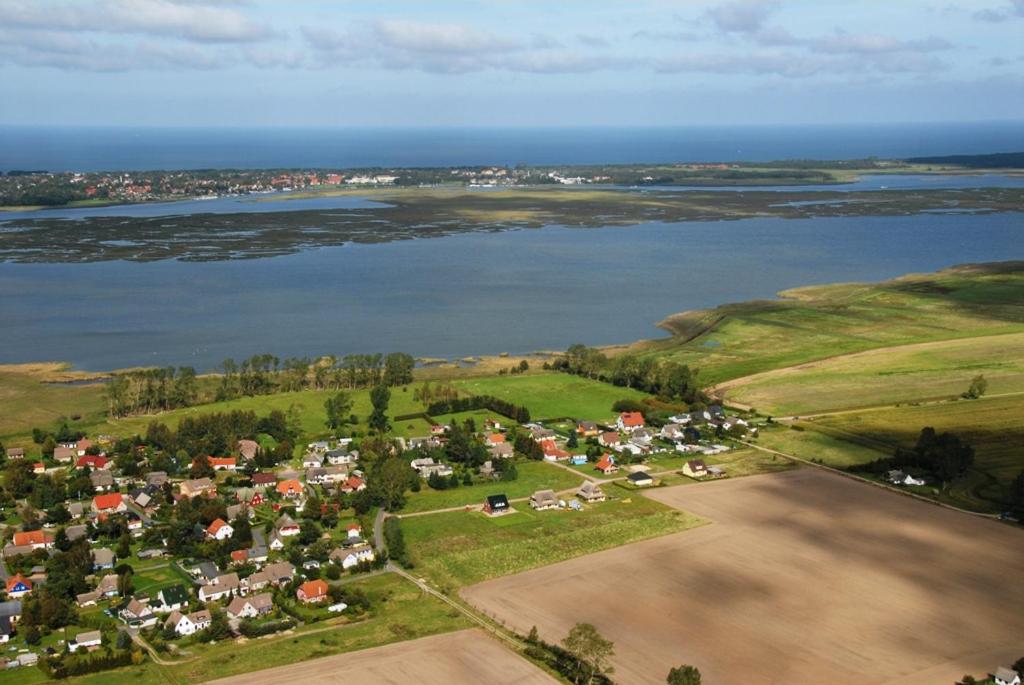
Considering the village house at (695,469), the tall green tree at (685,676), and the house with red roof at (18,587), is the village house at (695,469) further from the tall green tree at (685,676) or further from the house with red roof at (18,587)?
the house with red roof at (18,587)

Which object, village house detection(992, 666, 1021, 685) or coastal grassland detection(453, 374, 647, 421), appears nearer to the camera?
village house detection(992, 666, 1021, 685)

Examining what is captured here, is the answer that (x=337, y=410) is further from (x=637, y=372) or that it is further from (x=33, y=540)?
(x=33, y=540)

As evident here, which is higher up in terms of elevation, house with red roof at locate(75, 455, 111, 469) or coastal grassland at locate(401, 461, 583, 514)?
house with red roof at locate(75, 455, 111, 469)

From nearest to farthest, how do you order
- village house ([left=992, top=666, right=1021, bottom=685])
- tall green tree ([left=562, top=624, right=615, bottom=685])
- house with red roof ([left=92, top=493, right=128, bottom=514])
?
1. village house ([left=992, top=666, right=1021, bottom=685])
2. tall green tree ([left=562, top=624, right=615, bottom=685])
3. house with red roof ([left=92, top=493, right=128, bottom=514])

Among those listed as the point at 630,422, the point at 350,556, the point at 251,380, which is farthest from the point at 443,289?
the point at 350,556

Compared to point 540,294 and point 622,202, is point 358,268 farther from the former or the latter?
point 622,202

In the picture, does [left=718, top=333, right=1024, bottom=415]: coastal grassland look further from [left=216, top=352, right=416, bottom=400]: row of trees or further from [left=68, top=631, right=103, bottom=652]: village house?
[left=68, top=631, right=103, bottom=652]: village house

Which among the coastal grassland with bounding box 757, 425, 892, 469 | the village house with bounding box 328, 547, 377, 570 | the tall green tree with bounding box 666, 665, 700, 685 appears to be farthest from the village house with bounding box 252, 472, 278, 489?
the coastal grassland with bounding box 757, 425, 892, 469
